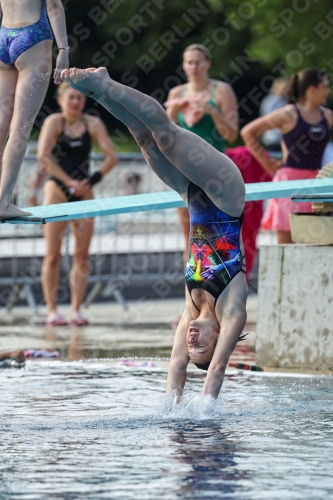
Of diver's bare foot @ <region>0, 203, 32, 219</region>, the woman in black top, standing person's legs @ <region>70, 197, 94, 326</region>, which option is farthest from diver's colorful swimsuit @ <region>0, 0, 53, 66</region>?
standing person's legs @ <region>70, 197, 94, 326</region>

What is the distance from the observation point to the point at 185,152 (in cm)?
681

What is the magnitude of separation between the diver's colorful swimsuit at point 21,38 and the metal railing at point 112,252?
603 cm

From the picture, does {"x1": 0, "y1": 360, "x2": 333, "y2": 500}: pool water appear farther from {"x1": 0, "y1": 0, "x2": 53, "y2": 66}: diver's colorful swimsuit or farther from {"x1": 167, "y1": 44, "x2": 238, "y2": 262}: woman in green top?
{"x1": 167, "y1": 44, "x2": 238, "y2": 262}: woman in green top

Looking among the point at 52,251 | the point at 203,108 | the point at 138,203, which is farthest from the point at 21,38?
the point at 52,251

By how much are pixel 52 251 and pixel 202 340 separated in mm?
5906

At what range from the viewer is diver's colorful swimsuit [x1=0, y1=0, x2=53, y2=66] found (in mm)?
8312

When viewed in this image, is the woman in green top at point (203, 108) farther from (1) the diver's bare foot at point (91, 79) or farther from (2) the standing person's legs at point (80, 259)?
(1) the diver's bare foot at point (91, 79)

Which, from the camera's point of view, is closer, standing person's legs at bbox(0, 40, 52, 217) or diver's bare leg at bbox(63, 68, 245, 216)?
diver's bare leg at bbox(63, 68, 245, 216)

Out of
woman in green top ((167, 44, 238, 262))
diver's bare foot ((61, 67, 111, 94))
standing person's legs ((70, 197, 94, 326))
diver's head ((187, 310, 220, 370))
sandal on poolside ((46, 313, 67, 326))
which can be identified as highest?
woman in green top ((167, 44, 238, 262))

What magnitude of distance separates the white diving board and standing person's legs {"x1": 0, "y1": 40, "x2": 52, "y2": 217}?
0.34m

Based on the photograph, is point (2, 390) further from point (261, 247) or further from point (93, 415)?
point (261, 247)

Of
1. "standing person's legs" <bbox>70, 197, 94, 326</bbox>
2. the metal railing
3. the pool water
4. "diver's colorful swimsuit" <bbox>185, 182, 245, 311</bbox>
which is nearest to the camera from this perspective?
the pool water

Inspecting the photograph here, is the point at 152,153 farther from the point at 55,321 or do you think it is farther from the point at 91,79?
the point at 55,321

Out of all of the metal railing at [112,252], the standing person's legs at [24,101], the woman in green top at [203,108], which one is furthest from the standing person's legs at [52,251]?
the standing person's legs at [24,101]
